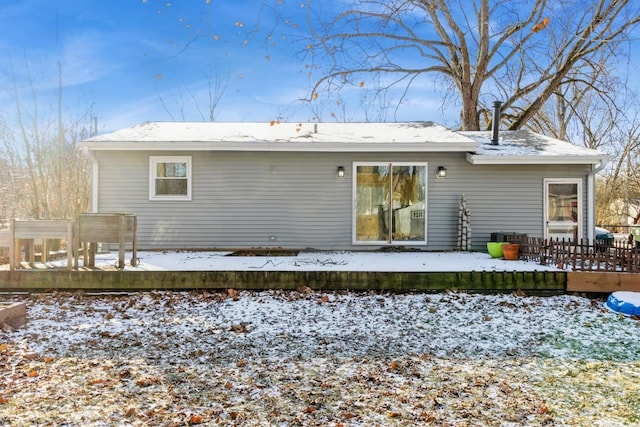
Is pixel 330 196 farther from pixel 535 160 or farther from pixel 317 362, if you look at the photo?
pixel 317 362

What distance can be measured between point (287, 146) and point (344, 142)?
45.5 inches

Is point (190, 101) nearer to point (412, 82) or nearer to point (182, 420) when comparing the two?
point (412, 82)

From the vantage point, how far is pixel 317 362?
11.7ft

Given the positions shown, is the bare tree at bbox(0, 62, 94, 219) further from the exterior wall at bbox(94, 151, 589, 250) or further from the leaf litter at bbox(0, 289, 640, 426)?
the leaf litter at bbox(0, 289, 640, 426)

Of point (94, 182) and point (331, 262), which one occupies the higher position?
point (94, 182)

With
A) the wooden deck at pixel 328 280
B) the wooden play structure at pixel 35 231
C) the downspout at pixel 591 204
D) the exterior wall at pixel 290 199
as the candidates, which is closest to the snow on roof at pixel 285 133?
the exterior wall at pixel 290 199

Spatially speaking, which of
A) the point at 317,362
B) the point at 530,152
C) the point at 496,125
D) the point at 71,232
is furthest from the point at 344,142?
the point at 317,362

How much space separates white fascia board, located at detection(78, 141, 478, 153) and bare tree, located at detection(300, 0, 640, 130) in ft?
17.5

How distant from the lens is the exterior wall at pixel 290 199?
9.11 metres

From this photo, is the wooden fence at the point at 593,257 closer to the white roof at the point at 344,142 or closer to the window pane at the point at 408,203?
the white roof at the point at 344,142

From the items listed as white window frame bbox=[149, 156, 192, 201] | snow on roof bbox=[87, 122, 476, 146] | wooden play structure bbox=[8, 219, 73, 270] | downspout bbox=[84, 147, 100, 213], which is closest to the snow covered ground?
wooden play structure bbox=[8, 219, 73, 270]

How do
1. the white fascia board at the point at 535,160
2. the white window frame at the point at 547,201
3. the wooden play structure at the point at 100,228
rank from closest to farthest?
the wooden play structure at the point at 100,228
the white fascia board at the point at 535,160
the white window frame at the point at 547,201

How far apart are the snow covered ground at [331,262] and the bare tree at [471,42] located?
24.3 ft

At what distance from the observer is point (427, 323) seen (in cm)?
473
